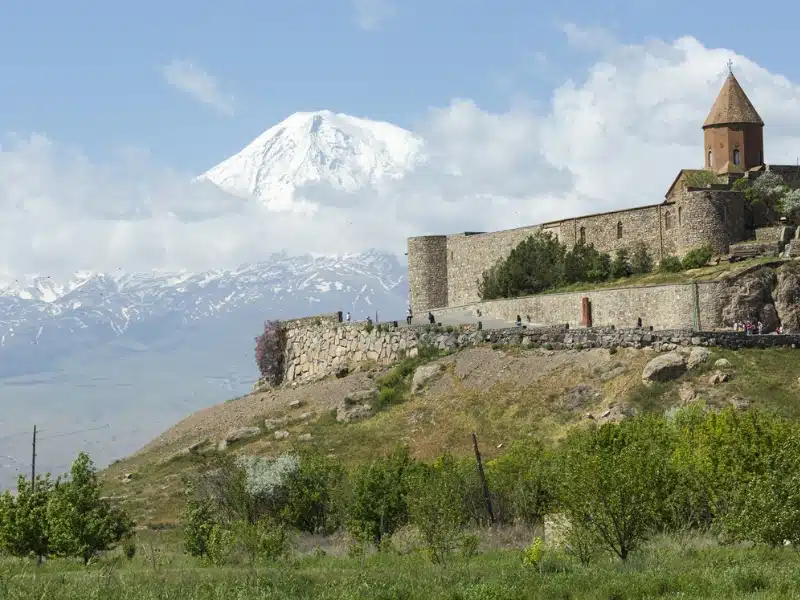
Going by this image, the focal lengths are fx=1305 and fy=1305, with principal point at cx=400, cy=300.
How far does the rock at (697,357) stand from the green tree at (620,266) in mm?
14295

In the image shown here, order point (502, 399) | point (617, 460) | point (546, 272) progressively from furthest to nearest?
point (546, 272)
point (502, 399)
point (617, 460)

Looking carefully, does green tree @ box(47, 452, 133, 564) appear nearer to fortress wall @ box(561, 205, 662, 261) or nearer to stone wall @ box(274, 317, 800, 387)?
stone wall @ box(274, 317, 800, 387)

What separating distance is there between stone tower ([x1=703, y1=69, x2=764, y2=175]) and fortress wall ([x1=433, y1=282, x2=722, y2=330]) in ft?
45.6

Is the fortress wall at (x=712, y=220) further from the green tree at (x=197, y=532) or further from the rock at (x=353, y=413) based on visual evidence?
the green tree at (x=197, y=532)

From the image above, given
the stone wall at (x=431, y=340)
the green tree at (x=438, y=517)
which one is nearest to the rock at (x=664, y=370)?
the stone wall at (x=431, y=340)

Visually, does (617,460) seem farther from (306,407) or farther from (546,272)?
(546,272)

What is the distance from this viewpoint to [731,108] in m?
63.5

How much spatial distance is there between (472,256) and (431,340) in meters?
12.9

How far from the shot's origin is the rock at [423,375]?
51281 mm

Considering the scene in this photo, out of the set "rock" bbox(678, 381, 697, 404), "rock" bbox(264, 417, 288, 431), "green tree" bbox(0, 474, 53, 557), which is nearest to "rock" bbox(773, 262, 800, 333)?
"rock" bbox(678, 381, 697, 404)

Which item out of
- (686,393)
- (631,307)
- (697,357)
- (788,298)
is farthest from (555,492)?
(788,298)

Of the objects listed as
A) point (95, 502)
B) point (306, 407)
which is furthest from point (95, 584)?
point (306, 407)

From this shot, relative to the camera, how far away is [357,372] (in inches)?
2292

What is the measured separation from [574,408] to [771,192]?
61.6ft
